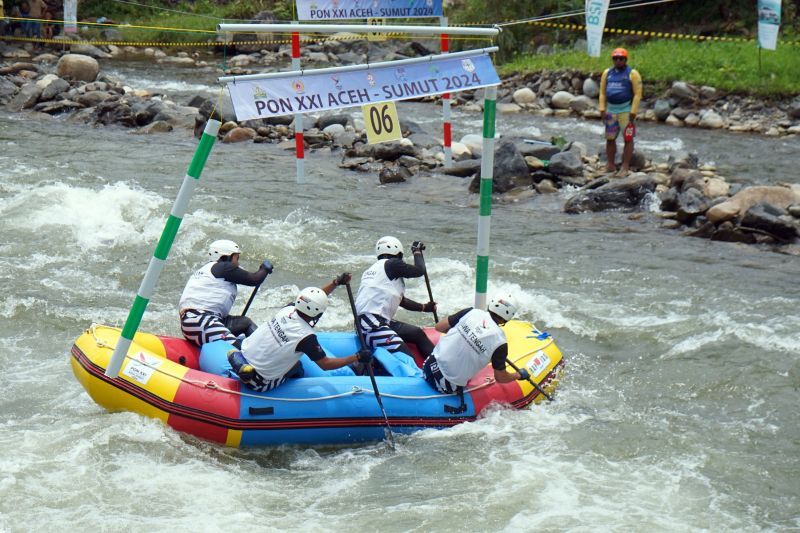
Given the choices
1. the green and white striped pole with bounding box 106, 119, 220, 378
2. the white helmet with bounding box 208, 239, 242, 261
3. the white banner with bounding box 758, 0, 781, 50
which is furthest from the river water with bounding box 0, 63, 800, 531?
the white banner with bounding box 758, 0, 781, 50

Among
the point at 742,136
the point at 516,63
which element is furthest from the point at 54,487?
the point at 516,63

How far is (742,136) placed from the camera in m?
17.6

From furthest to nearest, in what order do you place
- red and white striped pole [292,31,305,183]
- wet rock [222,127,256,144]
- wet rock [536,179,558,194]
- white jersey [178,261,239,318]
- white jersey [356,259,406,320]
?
wet rock [222,127,256,144] → wet rock [536,179,558,194] → red and white striped pole [292,31,305,183] → white jersey [356,259,406,320] → white jersey [178,261,239,318]

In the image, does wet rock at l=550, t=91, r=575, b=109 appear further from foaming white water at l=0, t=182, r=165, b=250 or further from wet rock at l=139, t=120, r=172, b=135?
foaming white water at l=0, t=182, r=165, b=250

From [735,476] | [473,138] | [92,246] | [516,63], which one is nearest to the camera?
[735,476]

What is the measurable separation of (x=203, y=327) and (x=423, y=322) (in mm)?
2880

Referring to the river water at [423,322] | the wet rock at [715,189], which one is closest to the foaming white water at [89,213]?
the river water at [423,322]

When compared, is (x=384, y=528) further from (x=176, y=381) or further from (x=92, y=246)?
(x=92, y=246)

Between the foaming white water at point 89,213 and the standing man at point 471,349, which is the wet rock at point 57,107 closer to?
the foaming white water at point 89,213

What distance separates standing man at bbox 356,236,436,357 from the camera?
25.7 ft

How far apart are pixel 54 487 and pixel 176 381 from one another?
109 centimetres

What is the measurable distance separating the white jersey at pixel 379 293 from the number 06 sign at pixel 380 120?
0.99 m

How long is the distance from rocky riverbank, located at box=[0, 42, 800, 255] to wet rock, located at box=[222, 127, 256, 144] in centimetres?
2

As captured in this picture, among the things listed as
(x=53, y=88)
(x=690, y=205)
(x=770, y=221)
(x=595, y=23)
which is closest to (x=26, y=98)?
(x=53, y=88)
